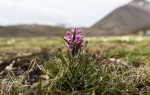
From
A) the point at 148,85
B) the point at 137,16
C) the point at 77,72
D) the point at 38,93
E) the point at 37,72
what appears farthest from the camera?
the point at 137,16

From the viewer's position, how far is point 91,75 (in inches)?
153

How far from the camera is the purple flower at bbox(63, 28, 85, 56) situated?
3847mm

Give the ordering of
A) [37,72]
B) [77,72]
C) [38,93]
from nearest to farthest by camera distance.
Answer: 1. [38,93]
2. [77,72]
3. [37,72]

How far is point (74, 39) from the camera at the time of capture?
388 centimetres

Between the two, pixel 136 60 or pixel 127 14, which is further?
pixel 127 14

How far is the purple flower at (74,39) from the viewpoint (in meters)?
3.85

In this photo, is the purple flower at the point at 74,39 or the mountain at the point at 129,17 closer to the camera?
the purple flower at the point at 74,39

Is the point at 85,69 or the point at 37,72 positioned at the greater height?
the point at 85,69

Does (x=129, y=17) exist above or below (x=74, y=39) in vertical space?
below

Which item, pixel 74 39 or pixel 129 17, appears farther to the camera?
pixel 129 17

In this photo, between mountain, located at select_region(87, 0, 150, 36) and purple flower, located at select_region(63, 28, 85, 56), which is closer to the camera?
purple flower, located at select_region(63, 28, 85, 56)

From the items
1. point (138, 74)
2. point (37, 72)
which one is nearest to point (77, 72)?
point (138, 74)

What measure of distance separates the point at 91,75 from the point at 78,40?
49 centimetres

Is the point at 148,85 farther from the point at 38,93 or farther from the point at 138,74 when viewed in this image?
the point at 38,93
